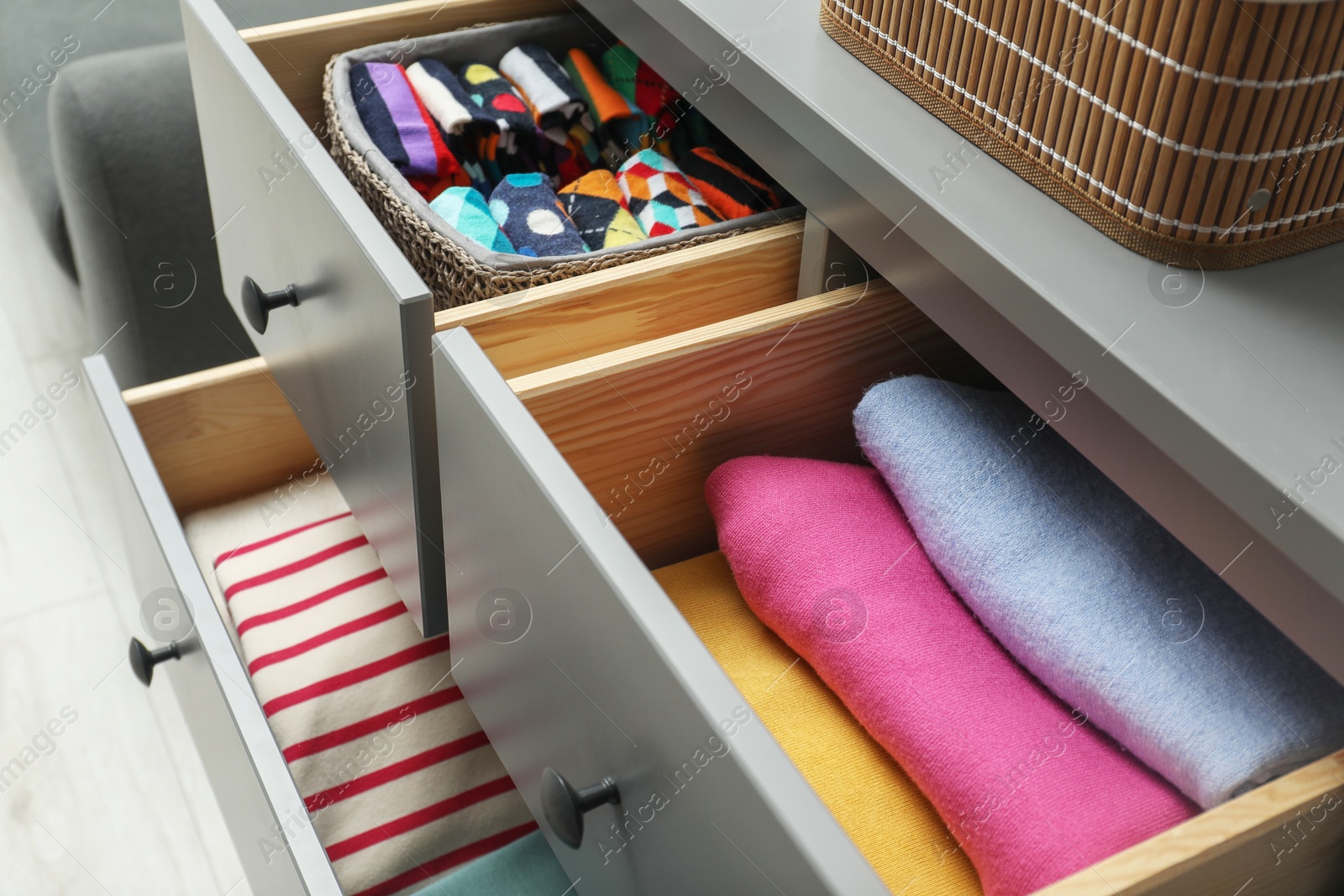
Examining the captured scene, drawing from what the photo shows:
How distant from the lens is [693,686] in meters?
0.38

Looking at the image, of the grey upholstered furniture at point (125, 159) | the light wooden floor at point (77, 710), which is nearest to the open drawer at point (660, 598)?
the light wooden floor at point (77, 710)

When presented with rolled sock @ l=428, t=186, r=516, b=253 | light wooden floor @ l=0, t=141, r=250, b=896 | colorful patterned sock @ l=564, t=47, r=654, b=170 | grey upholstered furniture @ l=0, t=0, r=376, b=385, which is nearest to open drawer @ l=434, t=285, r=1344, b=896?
rolled sock @ l=428, t=186, r=516, b=253

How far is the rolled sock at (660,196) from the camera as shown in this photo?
2.52ft

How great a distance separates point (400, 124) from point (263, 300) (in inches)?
6.9

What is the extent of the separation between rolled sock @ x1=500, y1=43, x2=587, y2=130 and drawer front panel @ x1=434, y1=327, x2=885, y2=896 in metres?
0.40

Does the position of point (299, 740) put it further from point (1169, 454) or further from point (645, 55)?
point (1169, 454)

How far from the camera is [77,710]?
105 centimetres

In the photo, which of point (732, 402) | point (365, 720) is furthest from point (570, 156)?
point (365, 720)

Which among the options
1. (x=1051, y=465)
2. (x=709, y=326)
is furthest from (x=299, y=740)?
(x=1051, y=465)

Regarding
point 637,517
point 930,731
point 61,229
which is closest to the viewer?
point 930,731

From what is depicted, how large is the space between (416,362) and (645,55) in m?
0.28

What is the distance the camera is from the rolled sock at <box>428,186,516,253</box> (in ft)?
2.46

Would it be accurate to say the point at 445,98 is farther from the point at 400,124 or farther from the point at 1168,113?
the point at 1168,113

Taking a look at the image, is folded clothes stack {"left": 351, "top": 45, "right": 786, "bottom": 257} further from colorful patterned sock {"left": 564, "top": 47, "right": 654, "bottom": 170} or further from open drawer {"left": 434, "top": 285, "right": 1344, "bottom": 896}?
open drawer {"left": 434, "top": 285, "right": 1344, "bottom": 896}
